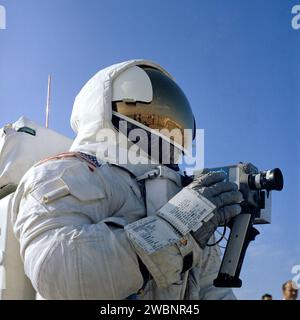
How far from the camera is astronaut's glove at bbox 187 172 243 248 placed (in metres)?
2.22

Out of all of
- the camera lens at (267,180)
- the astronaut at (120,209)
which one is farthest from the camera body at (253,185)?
the astronaut at (120,209)

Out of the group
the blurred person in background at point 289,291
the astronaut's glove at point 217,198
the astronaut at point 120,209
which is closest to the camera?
the astronaut at point 120,209

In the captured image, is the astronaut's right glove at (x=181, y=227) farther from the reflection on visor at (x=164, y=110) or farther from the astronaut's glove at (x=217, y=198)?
the reflection on visor at (x=164, y=110)

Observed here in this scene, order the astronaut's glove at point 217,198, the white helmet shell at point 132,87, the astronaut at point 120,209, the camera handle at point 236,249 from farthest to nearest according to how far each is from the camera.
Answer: the white helmet shell at point 132,87, the camera handle at point 236,249, the astronaut's glove at point 217,198, the astronaut at point 120,209

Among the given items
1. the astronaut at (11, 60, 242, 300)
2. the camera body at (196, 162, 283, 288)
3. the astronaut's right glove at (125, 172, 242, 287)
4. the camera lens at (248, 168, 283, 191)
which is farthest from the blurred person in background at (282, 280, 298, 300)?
the astronaut's right glove at (125, 172, 242, 287)

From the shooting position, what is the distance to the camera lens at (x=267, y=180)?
7.89ft

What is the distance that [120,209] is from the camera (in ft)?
7.83

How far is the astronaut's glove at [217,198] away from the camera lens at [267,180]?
10 centimetres

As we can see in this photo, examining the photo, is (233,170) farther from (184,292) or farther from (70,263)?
(70,263)

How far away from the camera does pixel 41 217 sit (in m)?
2.13

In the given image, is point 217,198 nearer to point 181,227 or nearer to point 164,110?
point 181,227

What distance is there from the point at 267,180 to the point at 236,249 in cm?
35

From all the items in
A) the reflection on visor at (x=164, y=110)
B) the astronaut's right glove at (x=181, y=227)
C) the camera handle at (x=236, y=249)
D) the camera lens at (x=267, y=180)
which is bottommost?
the camera handle at (x=236, y=249)
